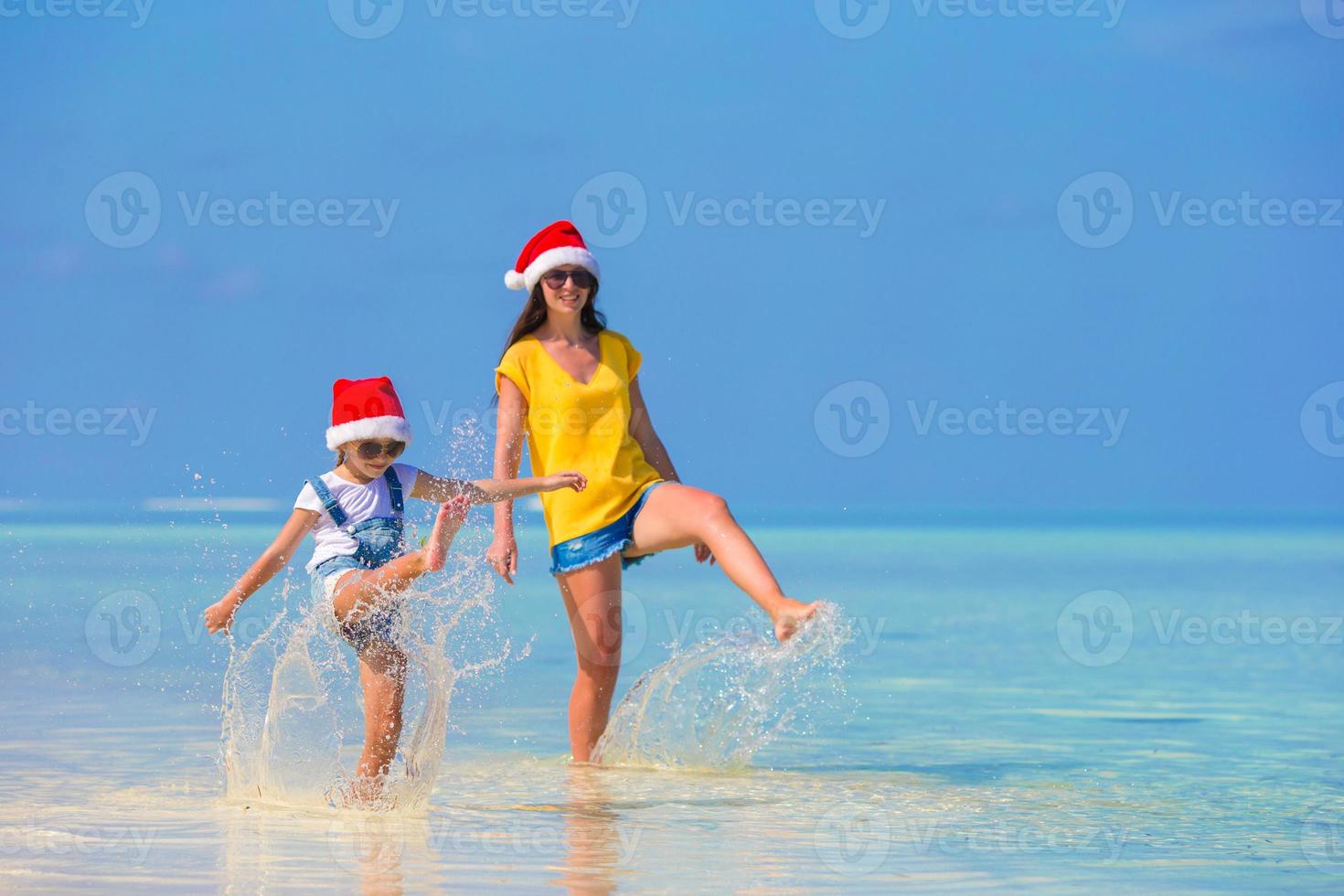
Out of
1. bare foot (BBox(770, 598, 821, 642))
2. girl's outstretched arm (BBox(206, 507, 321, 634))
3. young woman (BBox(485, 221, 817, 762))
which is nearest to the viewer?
bare foot (BBox(770, 598, 821, 642))

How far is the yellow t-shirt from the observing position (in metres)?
6.18

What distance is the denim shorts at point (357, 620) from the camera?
5.48 metres

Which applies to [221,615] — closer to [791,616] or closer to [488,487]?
[488,487]

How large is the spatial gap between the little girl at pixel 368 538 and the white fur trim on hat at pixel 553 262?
2.97 ft

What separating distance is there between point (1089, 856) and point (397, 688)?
220 centimetres

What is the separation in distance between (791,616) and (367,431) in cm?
149

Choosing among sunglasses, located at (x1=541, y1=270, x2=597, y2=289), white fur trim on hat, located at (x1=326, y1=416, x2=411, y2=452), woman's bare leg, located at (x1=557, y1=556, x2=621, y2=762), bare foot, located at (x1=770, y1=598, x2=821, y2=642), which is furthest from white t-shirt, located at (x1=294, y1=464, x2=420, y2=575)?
bare foot, located at (x1=770, y1=598, x2=821, y2=642)

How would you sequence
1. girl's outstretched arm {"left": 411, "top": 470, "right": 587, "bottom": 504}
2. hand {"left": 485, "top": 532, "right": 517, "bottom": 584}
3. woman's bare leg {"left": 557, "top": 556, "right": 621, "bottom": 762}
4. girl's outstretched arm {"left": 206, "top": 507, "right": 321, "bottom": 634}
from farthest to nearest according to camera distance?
1. woman's bare leg {"left": 557, "top": 556, "right": 621, "bottom": 762}
2. hand {"left": 485, "top": 532, "right": 517, "bottom": 584}
3. girl's outstretched arm {"left": 411, "top": 470, "right": 587, "bottom": 504}
4. girl's outstretched arm {"left": 206, "top": 507, "right": 321, "bottom": 634}

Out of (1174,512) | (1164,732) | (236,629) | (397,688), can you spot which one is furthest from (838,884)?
(1174,512)

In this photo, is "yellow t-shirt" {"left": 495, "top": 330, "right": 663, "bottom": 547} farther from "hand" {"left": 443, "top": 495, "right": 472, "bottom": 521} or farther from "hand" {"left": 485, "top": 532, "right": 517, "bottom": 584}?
"hand" {"left": 443, "top": 495, "right": 472, "bottom": 521}

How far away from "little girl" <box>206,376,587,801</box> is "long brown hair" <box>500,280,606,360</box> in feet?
2.68

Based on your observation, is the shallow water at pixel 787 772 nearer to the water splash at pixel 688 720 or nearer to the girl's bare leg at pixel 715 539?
the water splash at pixel 688 720

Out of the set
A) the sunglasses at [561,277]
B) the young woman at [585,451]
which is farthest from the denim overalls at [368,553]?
the sunglasses at [561,277]

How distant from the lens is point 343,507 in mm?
5582
